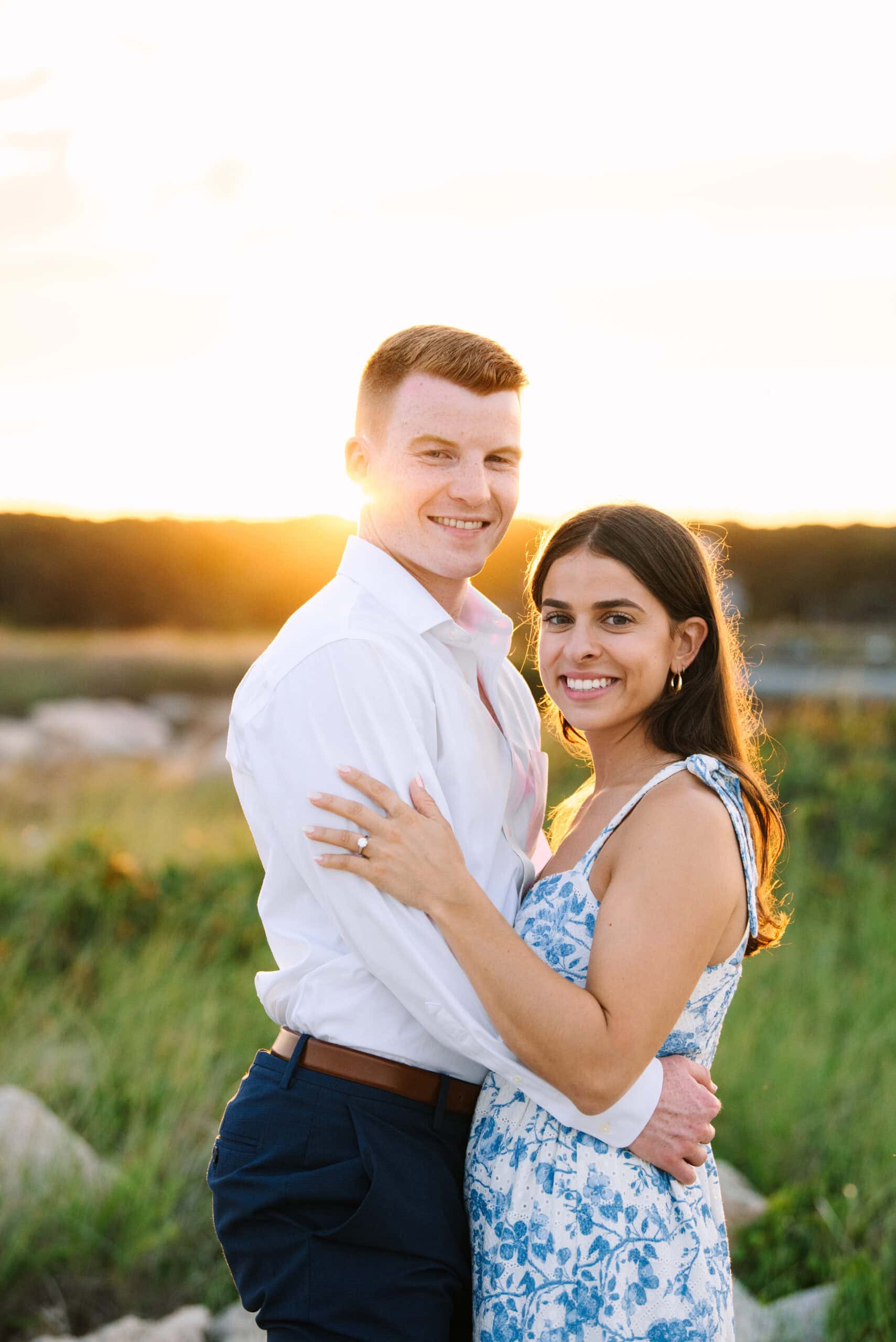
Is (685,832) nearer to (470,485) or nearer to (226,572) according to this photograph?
(470,485)

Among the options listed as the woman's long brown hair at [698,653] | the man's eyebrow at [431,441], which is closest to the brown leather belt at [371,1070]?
the woman's long brown hair at [698,653]

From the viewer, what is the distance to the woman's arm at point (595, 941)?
2.04 metres

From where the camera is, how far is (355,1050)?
87.2 inches

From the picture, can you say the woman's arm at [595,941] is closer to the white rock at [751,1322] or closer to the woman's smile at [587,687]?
the woman's smile at [587,687]

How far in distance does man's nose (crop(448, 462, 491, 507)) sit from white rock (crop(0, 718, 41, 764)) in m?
11.4

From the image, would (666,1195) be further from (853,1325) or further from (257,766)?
(853,1325)

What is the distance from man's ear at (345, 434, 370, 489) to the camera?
102 inches

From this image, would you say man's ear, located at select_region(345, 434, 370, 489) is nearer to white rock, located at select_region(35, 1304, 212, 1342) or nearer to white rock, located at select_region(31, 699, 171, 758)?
white rock, located at select_region(35, 1304, 212, 1342)

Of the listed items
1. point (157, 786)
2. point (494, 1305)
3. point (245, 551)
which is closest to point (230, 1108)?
point (494, 1305)

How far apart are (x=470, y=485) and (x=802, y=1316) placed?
289 cm

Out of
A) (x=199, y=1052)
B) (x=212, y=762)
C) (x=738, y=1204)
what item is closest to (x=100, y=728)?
(x=212, y=762)

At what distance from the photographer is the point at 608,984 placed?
6.79 ft

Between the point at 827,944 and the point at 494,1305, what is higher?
the point at 494,1305

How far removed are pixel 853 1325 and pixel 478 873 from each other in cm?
233
